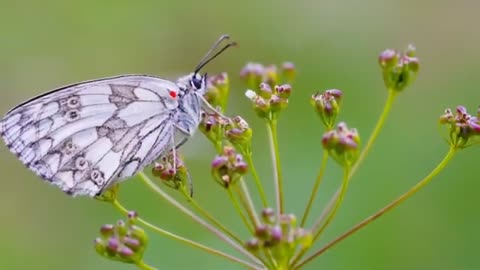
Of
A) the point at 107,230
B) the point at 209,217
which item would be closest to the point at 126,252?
the point at 107,230

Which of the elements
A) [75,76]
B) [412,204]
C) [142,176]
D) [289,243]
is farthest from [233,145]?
[75,76]

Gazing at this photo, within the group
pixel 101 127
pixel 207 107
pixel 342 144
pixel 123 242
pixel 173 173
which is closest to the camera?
pixel 342 144

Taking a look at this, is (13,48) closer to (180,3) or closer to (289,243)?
(180,3)

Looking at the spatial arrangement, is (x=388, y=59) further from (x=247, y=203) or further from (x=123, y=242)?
(x=123, y=242)

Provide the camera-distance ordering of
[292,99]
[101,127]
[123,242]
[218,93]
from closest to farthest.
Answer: [123,242], [218,93], [101,127], [292,99]

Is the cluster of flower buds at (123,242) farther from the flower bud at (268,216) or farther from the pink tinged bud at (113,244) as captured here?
the flower bud at (268,216)

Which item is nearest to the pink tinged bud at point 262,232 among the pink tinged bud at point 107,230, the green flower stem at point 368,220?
the green flower stem at point 368,220
